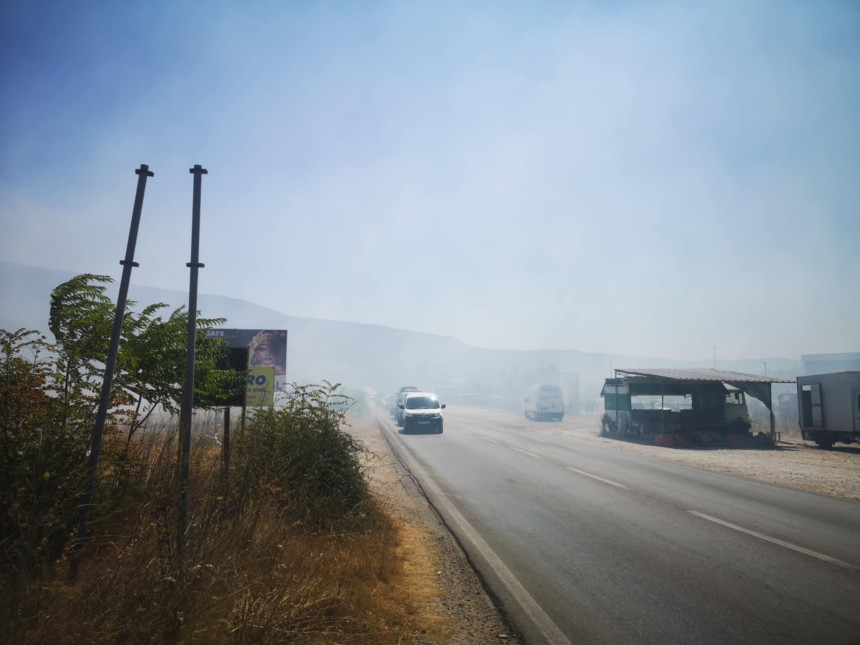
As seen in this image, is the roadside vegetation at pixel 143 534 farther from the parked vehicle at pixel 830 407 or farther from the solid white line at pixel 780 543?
the parked vehicle at pixel 830 407

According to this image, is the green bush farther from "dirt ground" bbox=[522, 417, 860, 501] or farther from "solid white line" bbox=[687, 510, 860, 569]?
"dirt ground" bbox=[522, 417, 860, 501]

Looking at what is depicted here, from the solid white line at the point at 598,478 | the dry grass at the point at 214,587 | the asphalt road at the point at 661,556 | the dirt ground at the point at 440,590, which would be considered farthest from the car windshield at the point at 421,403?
the dry grass at the point at 214,587

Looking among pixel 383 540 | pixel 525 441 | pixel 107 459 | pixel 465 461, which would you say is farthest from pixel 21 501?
pixel 525 441

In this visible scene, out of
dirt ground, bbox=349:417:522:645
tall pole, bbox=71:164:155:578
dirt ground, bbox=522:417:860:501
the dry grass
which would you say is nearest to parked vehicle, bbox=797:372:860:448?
dirt ground, bbox=522:417:860:501

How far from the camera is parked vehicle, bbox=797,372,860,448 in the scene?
2023cm

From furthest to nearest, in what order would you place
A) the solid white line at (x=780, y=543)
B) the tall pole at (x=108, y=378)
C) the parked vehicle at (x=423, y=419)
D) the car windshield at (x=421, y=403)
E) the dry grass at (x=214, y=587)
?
the car windshield at (x=421, y=403)
the parked vehicle at (x=423, y=419)
the solid white line at (x=780, y=543)
the tall pole at (x=108, y=378)
the dry grass at (x=214, y=587)

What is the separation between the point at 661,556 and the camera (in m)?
6.00

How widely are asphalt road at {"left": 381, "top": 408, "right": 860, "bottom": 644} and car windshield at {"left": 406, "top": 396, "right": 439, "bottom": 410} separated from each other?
16319 mm

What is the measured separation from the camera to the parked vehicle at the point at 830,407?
2023 centimetres

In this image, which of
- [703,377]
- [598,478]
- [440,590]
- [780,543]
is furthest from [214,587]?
[703,377]

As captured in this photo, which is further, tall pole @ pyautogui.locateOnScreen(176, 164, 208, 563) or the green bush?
the green bush

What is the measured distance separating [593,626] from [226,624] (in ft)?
10.1

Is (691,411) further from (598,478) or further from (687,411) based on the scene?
(598,478)

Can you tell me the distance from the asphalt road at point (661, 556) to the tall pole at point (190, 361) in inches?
118
